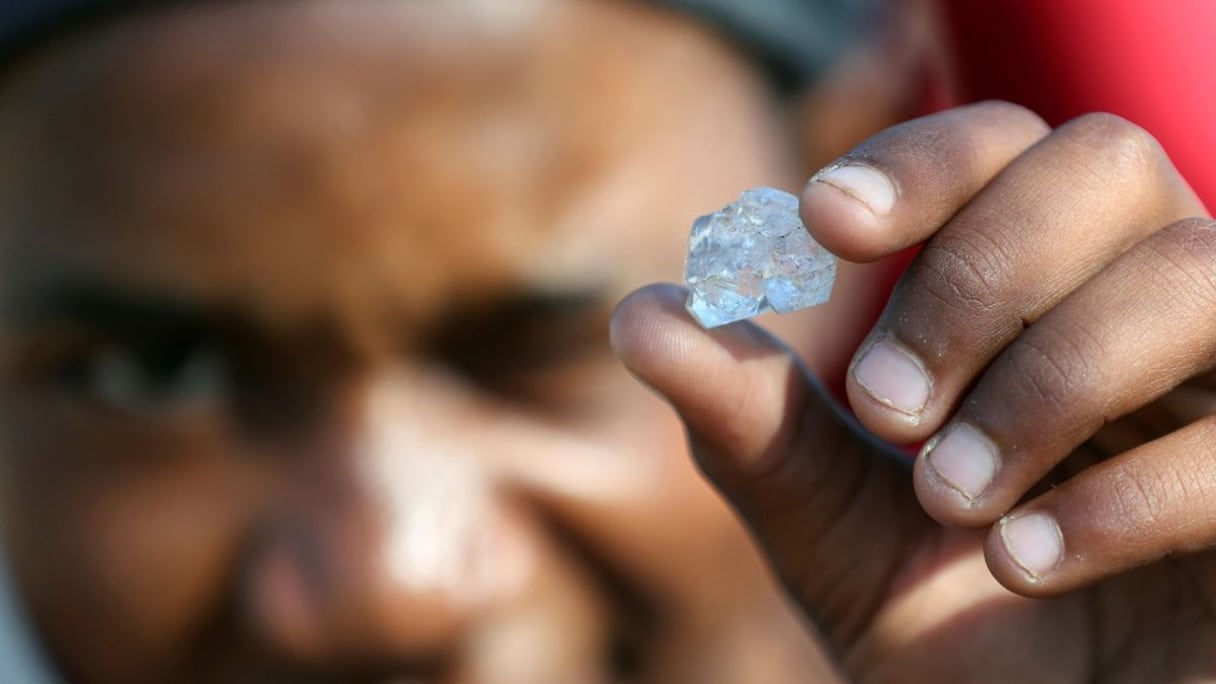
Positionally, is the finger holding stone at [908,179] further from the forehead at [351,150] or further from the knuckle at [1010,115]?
the forehead at [351,150]

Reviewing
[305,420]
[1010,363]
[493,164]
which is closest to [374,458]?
[305,420]

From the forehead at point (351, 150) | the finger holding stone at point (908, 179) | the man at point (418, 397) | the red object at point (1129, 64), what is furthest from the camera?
the red object at point (1129, 64)

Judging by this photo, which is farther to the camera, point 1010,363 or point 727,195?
point 727,195

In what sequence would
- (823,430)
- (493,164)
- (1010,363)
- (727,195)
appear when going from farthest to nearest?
(727,195), (493,164), (823,430), (1010,363)

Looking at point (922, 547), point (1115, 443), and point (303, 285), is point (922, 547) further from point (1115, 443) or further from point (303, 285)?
point (303, 285)

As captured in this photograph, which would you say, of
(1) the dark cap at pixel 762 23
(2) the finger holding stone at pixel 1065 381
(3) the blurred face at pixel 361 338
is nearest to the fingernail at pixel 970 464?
(2) the finger holding stone at pixel 1065 381

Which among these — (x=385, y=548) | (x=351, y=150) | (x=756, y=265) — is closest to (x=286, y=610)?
(x=385, y=548)

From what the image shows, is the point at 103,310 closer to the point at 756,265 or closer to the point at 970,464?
the point at 756,265
